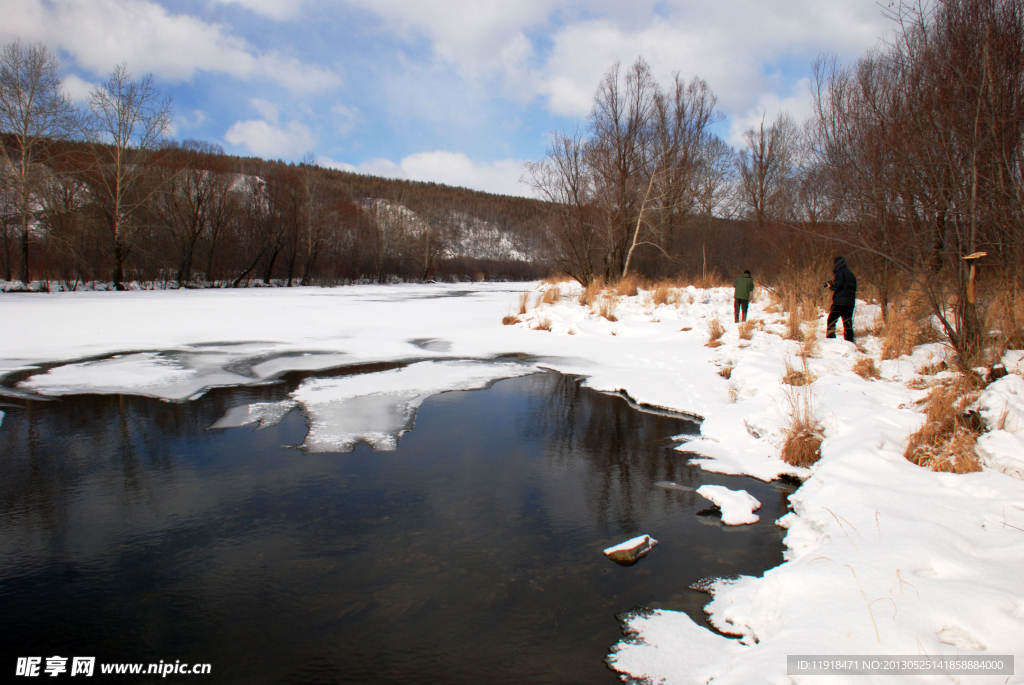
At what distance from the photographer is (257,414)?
626 centimetres

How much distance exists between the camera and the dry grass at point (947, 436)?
167 inches

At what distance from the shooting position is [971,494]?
382 centimetres

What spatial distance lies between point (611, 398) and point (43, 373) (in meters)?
8.35

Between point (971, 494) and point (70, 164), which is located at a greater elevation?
point (70, 164)

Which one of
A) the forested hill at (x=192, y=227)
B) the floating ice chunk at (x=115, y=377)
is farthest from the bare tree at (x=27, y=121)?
the floating ice chunk at (x=115, y=377)

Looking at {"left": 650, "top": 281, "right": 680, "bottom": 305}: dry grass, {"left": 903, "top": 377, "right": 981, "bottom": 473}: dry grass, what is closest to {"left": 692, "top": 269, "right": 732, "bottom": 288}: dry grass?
{"left": 650, "top": 281, "right": 680, "bottom": 305}: dry grass

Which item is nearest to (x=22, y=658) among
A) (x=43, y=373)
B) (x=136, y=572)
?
(x=136, y=572)

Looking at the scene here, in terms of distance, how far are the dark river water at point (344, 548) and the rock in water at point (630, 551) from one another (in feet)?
0.18

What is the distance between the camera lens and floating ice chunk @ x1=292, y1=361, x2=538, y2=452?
18.3 feet

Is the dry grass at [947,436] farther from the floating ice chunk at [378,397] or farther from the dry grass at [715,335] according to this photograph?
the dry grass at [715,335]

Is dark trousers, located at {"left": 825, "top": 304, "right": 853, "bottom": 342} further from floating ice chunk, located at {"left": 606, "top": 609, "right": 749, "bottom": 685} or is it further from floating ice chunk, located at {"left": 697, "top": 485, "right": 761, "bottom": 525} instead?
floating ice chunk, located at {"left": 606, "top": 609, "right": 749, "bottom": 685}

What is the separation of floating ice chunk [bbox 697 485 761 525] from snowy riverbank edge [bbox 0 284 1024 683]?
0.24m

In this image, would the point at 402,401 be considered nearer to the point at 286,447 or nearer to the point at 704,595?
the point at 286,447

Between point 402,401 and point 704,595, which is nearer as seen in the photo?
point 704,595
